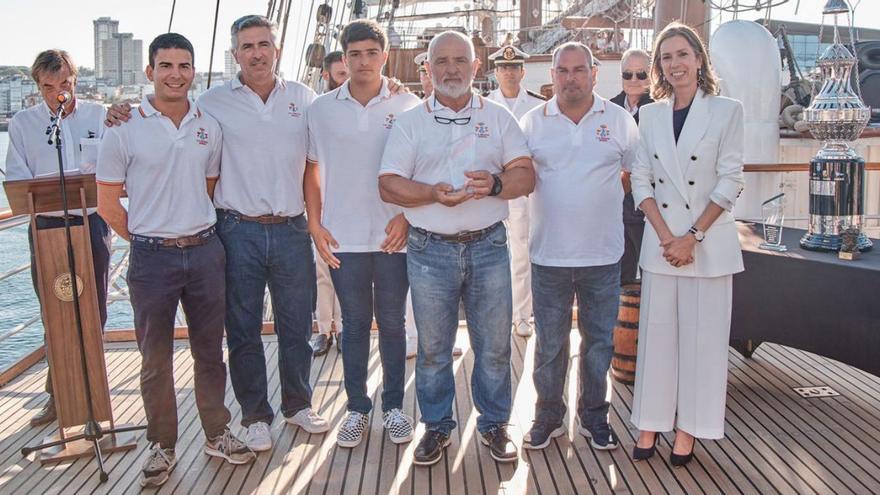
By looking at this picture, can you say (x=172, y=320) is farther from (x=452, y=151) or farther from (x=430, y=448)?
(x=452, y=151)

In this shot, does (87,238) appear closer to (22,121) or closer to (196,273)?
(196,273)

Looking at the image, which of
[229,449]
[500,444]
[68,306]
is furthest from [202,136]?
[500,444]

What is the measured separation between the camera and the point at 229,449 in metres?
3.41

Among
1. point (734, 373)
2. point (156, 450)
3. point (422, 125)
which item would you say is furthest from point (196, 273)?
point (734, 373)

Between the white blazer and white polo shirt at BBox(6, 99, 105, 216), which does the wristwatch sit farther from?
white polo shirt at BBox(6, 99, 105, 216)

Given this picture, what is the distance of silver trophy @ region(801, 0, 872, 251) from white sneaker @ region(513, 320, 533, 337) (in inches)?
70.5

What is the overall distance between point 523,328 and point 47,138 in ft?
9.29

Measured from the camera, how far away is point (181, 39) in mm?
3131

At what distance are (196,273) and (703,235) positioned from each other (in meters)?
1.91

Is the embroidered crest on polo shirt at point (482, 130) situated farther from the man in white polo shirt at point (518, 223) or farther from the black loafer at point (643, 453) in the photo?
the man in white polo shirt at point (518, 223)

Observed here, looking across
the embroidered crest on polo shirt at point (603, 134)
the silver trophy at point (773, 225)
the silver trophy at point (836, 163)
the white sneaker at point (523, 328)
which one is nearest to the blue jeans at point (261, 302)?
the embroidered crest on polo shirt at point (603, 134)

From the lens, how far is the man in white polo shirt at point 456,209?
10.3ft

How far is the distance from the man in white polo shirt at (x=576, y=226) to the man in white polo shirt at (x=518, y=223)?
5.46ft

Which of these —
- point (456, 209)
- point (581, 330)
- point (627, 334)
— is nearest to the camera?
point (456, 209)
